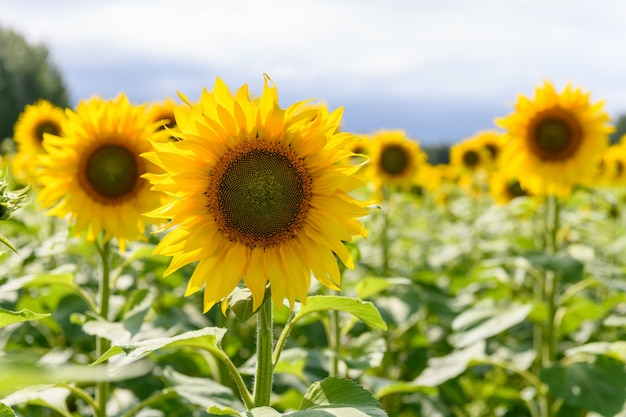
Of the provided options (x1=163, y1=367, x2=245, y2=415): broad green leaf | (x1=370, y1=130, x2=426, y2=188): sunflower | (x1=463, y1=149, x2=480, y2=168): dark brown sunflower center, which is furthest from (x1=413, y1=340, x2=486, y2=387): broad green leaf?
(x1=463, y1=149, x2=480, y2=168): dark brown sunflower center

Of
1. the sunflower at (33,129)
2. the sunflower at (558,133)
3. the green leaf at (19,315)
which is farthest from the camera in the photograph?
the sunflower at (33,129)

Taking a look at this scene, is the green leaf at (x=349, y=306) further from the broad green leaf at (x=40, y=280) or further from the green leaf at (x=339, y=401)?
the broad green leaf at (x=40, y=280)

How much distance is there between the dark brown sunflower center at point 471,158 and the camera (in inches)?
319

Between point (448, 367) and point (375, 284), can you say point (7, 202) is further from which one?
point (448, 367)

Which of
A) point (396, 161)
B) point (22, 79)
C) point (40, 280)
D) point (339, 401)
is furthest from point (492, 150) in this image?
point (22, 79)

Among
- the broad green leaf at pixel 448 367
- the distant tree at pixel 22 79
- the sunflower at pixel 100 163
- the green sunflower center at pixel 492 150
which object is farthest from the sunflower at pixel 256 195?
the distant tree at pixel 22 79

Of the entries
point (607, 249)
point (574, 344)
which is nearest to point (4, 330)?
point (574, 344)

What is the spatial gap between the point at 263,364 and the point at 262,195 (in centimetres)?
46

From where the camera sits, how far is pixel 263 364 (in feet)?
5.94

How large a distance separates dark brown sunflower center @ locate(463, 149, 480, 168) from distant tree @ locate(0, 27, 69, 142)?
38.5m

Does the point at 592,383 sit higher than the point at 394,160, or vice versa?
the point at 394,160

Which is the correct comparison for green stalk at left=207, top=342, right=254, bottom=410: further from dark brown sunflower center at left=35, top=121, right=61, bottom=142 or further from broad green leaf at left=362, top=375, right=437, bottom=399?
dark brown sunflower center at left=35, top=121, right=61, bottom=142

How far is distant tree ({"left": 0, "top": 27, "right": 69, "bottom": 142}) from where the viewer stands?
42188 mm

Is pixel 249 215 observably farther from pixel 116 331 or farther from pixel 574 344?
pixel 574 344
